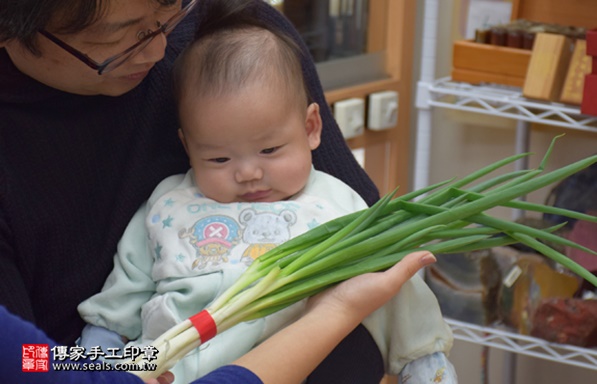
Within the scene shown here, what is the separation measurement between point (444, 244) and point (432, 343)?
16cm

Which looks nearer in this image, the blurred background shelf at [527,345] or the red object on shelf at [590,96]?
the red object on shelf at [590,96]

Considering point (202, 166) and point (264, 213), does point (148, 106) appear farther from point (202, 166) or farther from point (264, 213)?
point (264, 213)

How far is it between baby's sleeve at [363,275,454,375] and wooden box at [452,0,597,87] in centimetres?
114

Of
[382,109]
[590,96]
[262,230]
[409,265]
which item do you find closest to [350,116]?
[382,109]

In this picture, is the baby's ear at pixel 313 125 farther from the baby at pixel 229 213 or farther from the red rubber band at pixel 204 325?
the red rubber band at pixel 204 325

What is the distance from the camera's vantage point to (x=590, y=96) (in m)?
2.10

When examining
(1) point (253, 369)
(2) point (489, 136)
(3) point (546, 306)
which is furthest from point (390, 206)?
(2) point (489, 136)

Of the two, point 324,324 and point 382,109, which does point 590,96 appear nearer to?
point 382,109

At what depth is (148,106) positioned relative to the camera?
148cm

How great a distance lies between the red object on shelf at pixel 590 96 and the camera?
82.0 inches

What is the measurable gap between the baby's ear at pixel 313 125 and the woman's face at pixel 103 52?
31cm

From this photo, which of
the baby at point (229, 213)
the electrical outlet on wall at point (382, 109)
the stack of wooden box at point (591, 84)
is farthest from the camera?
the electrical outlet on wall at point (382, 109)

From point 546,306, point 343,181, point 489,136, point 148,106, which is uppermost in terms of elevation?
point 148,106

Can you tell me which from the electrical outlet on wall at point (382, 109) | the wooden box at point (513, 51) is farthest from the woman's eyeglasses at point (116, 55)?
the electrical outlet on wall at point (382, 109)
